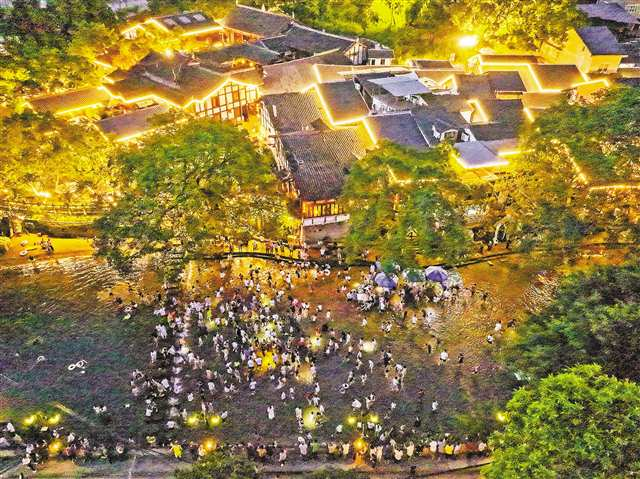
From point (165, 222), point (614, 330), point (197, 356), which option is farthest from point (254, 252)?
point (614, 330)

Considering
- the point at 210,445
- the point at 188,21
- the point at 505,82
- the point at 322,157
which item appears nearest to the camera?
the point at 210,445

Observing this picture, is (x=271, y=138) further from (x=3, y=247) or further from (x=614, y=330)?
(x=614, y=330)

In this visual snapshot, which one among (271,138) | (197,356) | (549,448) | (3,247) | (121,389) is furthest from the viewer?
(271,138)

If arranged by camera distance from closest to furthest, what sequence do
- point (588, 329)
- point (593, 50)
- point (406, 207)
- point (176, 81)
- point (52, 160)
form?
point (588, 329) → point (406, 207) → point (52, 160) → point (176, 81) → point (593, 50)

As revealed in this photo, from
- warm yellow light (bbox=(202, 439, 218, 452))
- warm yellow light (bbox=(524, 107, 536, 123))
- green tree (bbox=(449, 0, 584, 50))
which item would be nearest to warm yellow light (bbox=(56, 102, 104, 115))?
warm yellow light (bbox=(202, 439, 218, 452))

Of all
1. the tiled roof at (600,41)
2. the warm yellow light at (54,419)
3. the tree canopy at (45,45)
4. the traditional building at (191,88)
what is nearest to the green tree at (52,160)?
the traditional building at (191,88)

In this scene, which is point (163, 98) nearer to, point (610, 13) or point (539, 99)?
point (539, 99)

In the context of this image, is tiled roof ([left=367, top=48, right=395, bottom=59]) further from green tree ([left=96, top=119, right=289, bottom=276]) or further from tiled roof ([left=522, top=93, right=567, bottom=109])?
green tree ([left=96, top=119, right=289, bottom=276])

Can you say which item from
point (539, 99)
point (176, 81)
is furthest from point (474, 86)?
point (176, 81)
